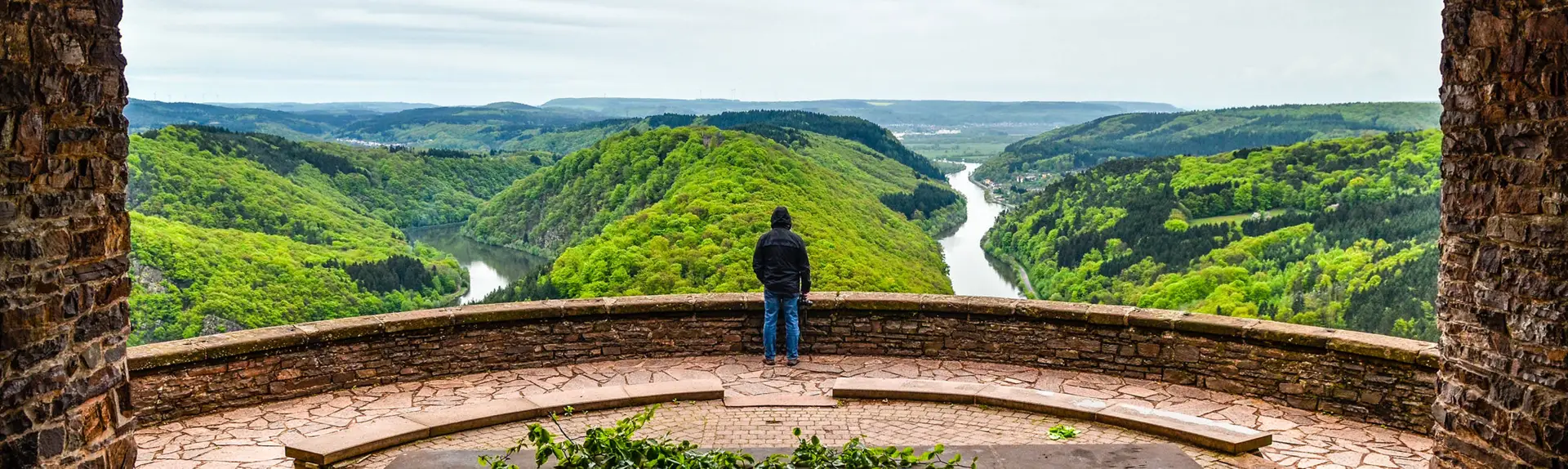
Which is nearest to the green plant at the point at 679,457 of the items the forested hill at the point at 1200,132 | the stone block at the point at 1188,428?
the stone block at the point at 1188,428

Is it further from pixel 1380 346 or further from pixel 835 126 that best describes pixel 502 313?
pixel 835 126

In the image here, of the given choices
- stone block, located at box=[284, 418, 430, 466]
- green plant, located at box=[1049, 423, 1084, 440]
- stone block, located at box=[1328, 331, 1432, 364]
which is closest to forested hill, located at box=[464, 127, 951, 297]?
stone block, located at box=[284, 418, 430, 466]

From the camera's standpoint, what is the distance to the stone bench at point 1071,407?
666 centimetres

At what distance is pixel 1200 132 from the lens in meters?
116

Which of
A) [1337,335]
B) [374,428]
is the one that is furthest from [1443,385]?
[374,428]

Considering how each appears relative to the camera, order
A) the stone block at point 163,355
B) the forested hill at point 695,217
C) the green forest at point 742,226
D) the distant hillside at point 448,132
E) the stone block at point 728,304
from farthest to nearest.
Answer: the distant hillside at point 448,132 < the green forest at point 742,226 < the forested hill at point 695,217 < the stone block at point 728,304 < the stone block at point 163,355

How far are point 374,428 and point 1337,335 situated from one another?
6.36m

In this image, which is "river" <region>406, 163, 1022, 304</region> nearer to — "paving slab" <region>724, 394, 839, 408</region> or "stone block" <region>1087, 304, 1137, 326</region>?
"stone block" <region>1087, 304, 1137, 326</region>

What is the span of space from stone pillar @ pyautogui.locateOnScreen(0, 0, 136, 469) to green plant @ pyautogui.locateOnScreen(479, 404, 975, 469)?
174 centimetres

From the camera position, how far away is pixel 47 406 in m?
4.21

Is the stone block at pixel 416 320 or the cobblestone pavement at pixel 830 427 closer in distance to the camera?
the cobblestone pavement at pixel 830 427

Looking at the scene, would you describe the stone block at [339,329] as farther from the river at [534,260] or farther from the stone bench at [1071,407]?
the river at [534,260]

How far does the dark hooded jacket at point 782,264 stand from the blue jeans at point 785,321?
0.09 metres

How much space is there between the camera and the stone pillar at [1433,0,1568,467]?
441 cm
